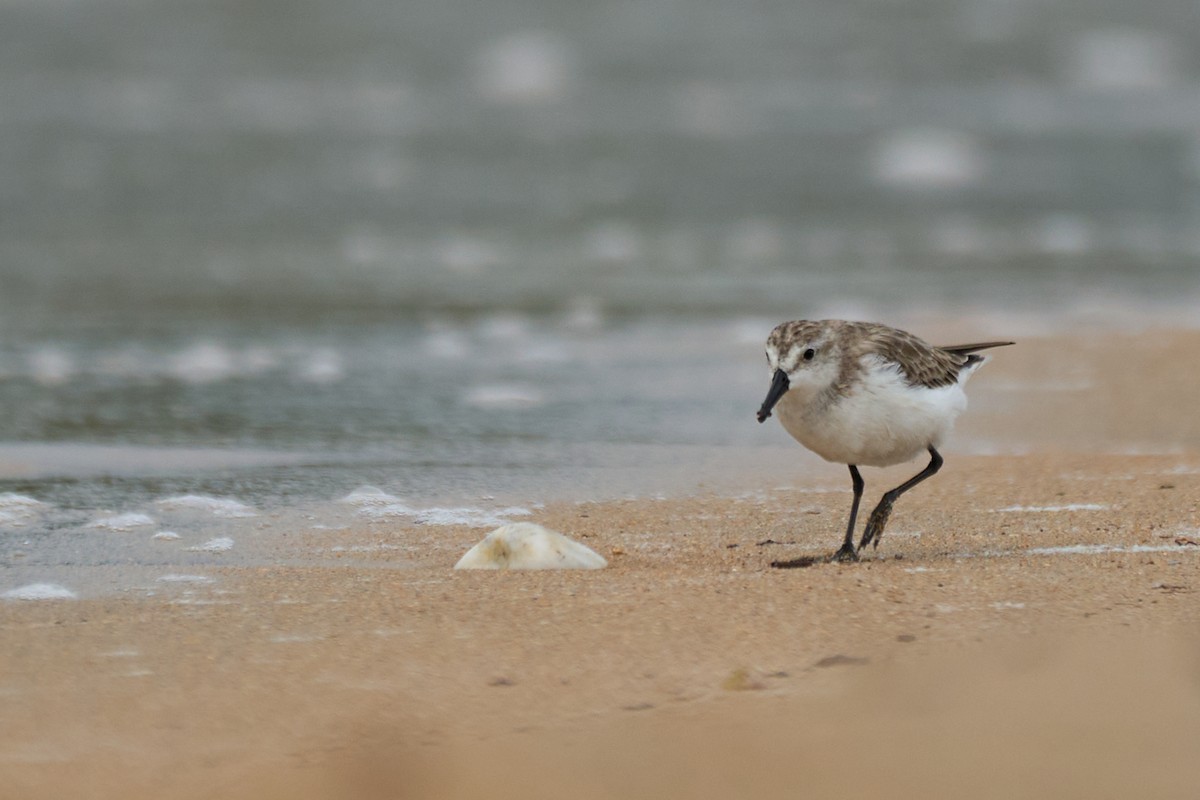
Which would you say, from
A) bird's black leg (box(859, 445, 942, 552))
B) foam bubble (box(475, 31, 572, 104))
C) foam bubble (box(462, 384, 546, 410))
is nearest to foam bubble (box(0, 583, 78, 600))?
bird's black leg (box(859, 445, 942, 552))

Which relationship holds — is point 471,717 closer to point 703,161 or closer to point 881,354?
point 881,354

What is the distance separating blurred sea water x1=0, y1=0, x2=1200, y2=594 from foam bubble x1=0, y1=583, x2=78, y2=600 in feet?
0.33

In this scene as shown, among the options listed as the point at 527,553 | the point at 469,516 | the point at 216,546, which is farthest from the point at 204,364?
the point at 527,553

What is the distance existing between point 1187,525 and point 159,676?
2.61 m

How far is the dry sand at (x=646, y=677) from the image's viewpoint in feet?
7.79

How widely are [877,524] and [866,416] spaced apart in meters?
0.31

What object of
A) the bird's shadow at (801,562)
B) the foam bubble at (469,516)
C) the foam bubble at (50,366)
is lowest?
the bird's shadow at (801,562)

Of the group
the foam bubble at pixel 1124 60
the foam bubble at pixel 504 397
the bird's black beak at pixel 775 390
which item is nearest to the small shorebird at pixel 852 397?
the bird's black beak at pixel 775 390

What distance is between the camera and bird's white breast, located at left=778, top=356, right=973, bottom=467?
→ 3857 millimetres

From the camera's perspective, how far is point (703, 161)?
1555 centimetres

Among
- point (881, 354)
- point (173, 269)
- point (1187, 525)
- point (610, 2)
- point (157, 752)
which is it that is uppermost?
point (610, 2)

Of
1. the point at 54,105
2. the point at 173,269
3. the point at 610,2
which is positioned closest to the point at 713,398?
the point at 173,269

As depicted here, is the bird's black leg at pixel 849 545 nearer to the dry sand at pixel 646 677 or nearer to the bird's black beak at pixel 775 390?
the dry sand at pixel 646 677

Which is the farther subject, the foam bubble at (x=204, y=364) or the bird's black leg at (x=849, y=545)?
the foam bubble at (x=204, y=364)
